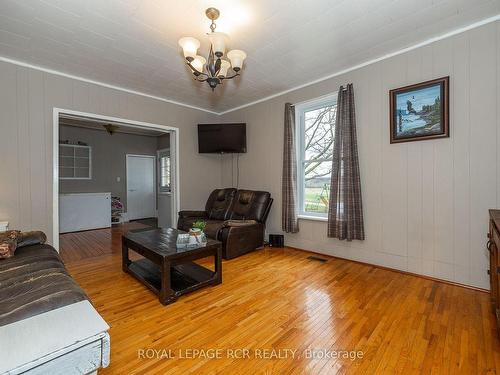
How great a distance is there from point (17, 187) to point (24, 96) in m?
1.13

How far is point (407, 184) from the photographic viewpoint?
278 cm

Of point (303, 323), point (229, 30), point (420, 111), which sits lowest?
point (303, 323)

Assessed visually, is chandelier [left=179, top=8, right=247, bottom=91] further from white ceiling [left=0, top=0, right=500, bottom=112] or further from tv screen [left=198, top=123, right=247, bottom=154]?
tv screen [left=198, top=123, right=247, bottom=154]

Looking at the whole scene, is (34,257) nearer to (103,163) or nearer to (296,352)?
(296,352)

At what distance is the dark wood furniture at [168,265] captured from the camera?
2.17 meters

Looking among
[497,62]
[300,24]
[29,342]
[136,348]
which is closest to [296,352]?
[136,348]

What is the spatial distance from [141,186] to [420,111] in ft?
22.2

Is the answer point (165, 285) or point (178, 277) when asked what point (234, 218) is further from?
point (165, 285)

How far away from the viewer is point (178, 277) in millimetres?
2547

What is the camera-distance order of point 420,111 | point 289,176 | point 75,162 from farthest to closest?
point 75,162
point 289,176
point 420,111

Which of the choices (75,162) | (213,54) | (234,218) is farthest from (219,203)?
(75,162)

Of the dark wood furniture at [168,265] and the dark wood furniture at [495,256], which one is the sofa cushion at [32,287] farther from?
the dark wood furniture at [495,256]

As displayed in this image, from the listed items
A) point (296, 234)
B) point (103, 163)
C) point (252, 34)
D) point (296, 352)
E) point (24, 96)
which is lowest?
point (296, 352)

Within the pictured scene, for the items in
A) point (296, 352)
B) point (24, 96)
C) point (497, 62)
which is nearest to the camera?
point (296, 352)
